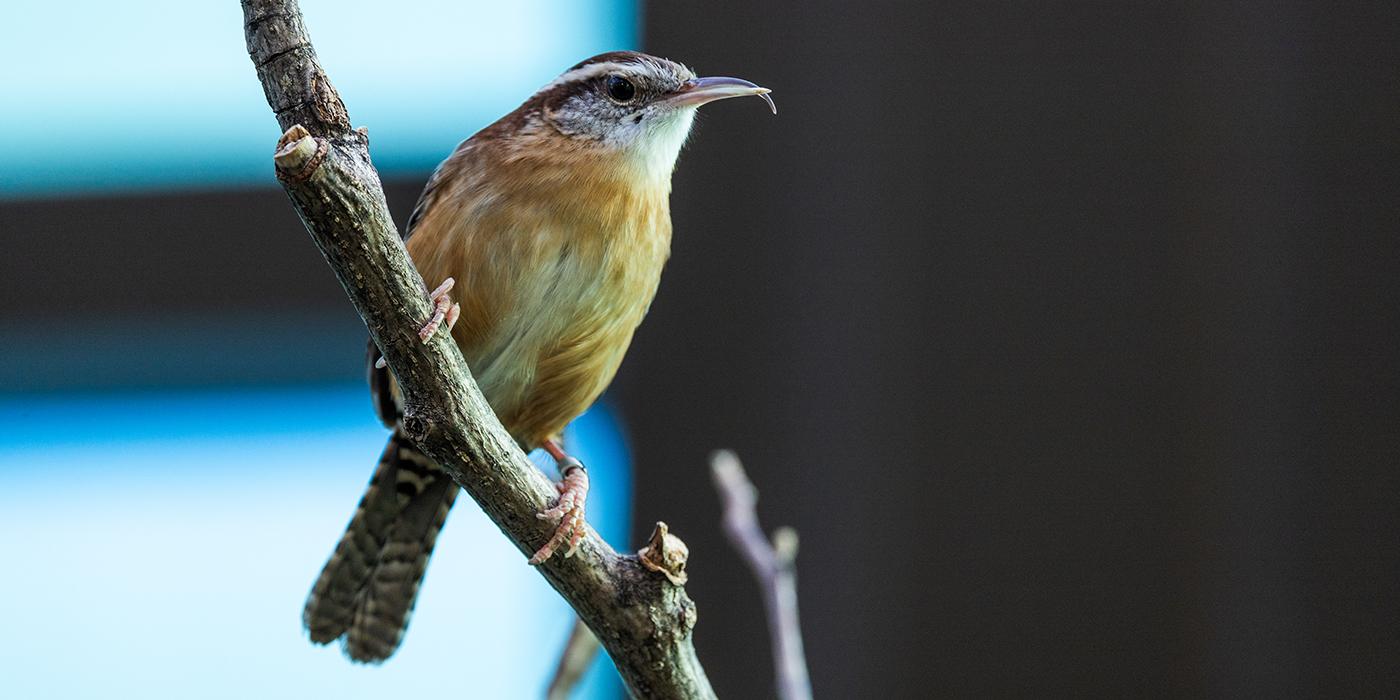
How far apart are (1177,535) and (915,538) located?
536mm

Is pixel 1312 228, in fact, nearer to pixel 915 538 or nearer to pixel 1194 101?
pixel 1194 101

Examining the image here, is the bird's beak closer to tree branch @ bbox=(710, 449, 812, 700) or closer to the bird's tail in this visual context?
tree branch @ bbox=(710, 449, 812, 700)

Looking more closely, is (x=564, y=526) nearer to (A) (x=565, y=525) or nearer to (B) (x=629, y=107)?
(A) (x=565, y=525)

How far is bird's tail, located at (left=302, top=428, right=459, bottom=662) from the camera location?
1416 mm

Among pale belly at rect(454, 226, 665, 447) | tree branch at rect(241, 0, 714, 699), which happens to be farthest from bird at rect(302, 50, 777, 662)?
tree branch at rect(241, 0, 714, 699)

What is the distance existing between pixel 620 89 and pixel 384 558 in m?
0.64

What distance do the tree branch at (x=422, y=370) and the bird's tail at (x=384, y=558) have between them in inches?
20.6

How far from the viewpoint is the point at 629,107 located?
4.45 feet

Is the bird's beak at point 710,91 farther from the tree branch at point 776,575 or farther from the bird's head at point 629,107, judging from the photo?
the tree branch at point 776,575

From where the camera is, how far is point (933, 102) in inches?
96.4

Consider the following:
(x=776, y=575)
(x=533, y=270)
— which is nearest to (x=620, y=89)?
(x=533, y=270)

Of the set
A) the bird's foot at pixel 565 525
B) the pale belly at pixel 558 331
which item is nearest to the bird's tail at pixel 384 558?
the pale belly at pixel 558 331

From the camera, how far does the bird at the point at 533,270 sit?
1188 mm

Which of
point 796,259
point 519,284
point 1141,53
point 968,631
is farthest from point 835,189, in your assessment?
point 519,284
